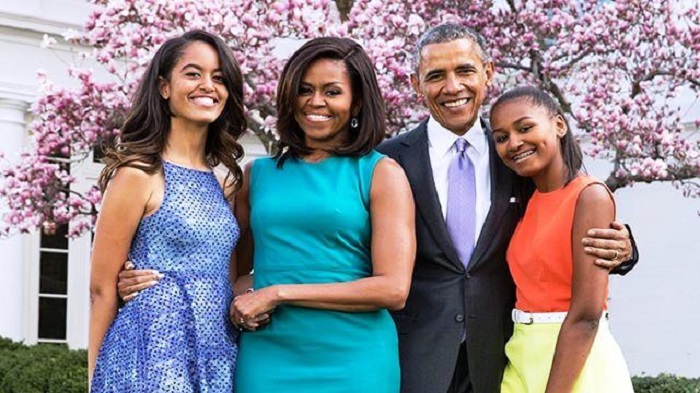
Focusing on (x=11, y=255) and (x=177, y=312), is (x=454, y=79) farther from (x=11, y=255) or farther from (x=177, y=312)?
(x=11, y=255)

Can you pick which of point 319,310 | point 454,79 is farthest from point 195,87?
point 454,79

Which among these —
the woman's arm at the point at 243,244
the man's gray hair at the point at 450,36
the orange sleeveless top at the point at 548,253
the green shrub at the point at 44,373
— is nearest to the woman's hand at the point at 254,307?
the woman's arm at the point at 243,244

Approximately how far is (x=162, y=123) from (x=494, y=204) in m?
1.20

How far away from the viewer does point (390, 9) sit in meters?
8.66

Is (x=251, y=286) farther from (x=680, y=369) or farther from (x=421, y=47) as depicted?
(x=680, y=369)

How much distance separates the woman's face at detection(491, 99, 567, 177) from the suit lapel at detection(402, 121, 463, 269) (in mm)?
338

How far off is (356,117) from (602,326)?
108 centimetres

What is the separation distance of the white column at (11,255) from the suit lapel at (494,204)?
26.1ft

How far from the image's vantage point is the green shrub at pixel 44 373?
8.43 metres

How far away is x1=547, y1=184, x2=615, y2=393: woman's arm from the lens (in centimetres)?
391

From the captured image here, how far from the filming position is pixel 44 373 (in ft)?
28.4

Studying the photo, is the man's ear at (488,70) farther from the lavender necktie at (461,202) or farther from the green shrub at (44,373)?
the green shrub at (44,373)

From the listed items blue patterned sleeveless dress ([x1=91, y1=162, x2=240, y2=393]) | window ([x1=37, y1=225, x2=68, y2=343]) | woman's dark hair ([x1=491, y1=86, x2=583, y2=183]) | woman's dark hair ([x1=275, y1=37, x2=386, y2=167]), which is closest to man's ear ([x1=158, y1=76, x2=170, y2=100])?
blue patterned sleeveless dress ([x1=91, y1=162, x2=240, y2=393])

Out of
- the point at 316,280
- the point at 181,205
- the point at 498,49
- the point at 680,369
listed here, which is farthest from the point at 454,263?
the point at 680,369
